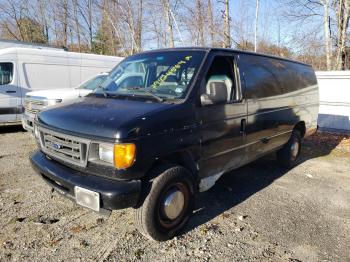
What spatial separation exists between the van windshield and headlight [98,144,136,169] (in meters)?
0.85

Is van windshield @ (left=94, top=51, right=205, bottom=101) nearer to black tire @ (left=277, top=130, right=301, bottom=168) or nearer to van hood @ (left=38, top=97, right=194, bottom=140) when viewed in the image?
van hood @ (left=38, top=97, right=194, bottom=140)

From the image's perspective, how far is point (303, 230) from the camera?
12.4 ft

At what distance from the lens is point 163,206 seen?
3.31 meters

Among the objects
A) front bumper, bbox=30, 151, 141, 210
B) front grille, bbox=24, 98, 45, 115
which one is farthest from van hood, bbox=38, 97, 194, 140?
front grille, bbox=24, 98, 45, 115

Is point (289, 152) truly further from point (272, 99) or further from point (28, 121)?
point (28, 121)

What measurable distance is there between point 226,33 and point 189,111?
16.2 m

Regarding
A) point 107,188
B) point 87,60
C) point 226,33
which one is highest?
point 226,33

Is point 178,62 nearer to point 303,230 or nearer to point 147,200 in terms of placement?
point 147,200

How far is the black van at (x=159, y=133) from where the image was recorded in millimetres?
2908

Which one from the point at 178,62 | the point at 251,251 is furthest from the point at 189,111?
the point at 251,251

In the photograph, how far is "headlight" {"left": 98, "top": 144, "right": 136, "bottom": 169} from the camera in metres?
2.82

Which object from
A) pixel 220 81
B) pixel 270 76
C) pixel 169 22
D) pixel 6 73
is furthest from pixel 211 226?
pixel 169 22

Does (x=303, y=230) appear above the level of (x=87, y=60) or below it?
below

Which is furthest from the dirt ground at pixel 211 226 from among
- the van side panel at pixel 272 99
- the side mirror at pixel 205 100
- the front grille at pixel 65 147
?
the side mirror at pixel 205 100
